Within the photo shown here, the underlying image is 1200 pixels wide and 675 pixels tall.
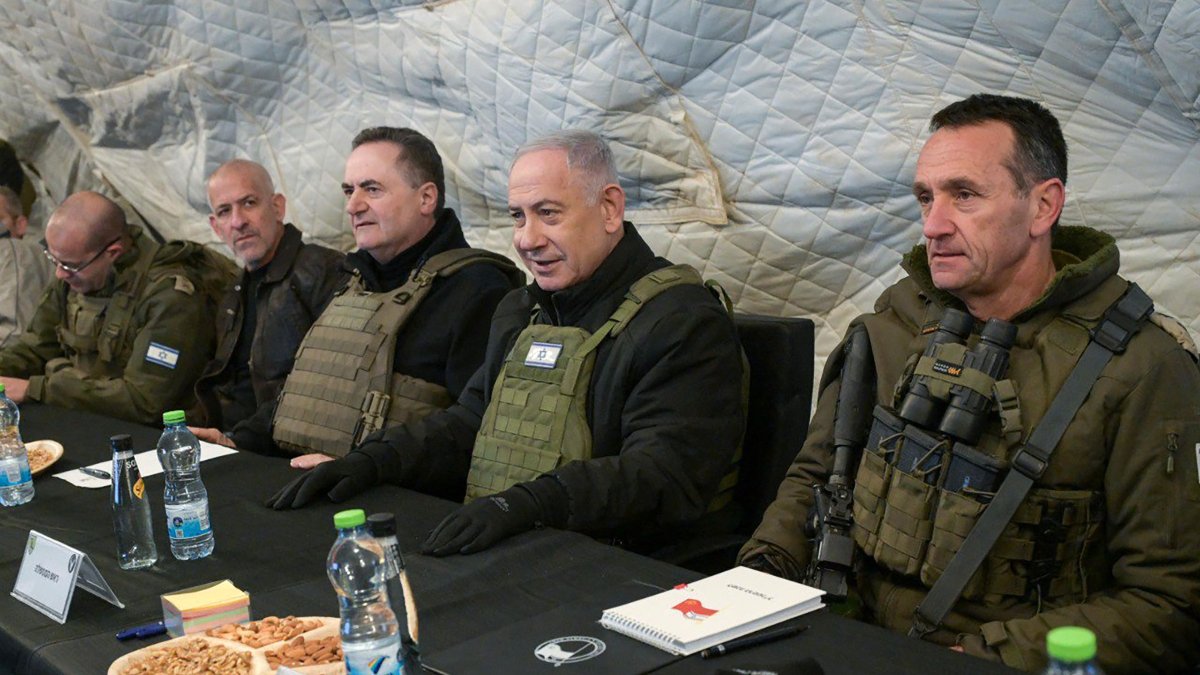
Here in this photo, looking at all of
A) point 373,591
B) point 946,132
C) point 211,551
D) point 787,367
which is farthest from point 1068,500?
point 211,551

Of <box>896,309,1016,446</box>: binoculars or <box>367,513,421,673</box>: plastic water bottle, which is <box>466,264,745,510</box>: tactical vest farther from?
<box>367,513,421,673</box>: plastic water bottle

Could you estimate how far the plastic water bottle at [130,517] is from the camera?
200 centimetres

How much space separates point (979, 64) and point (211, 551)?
186 centimetres

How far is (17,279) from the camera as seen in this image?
16.3ft

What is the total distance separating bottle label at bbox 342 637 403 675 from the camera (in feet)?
4.09

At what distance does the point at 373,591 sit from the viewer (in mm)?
1313

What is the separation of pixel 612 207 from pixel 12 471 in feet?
4.70

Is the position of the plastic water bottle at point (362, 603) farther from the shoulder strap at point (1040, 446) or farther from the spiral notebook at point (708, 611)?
the shoulder strap at point (1040, 446)

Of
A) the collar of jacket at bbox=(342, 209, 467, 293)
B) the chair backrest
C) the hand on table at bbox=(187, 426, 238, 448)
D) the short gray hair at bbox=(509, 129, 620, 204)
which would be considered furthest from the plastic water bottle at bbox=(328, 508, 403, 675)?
the hand on table at bbox=(187, 426, 238, 448)

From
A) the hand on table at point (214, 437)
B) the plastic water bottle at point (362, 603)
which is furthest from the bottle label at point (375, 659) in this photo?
the hand on table at point (214, 437)

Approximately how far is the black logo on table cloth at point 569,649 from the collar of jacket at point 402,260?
1.97 metres

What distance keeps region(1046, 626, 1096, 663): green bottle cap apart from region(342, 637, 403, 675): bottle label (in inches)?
27.7

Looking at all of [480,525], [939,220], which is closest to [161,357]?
[480,525]

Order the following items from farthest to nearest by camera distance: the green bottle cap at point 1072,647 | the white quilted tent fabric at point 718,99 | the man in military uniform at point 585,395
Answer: the white quilted tent fabric at point 718,99 → the man in military uniform at point 585,395 → the green bottle cap at point 1072,647
